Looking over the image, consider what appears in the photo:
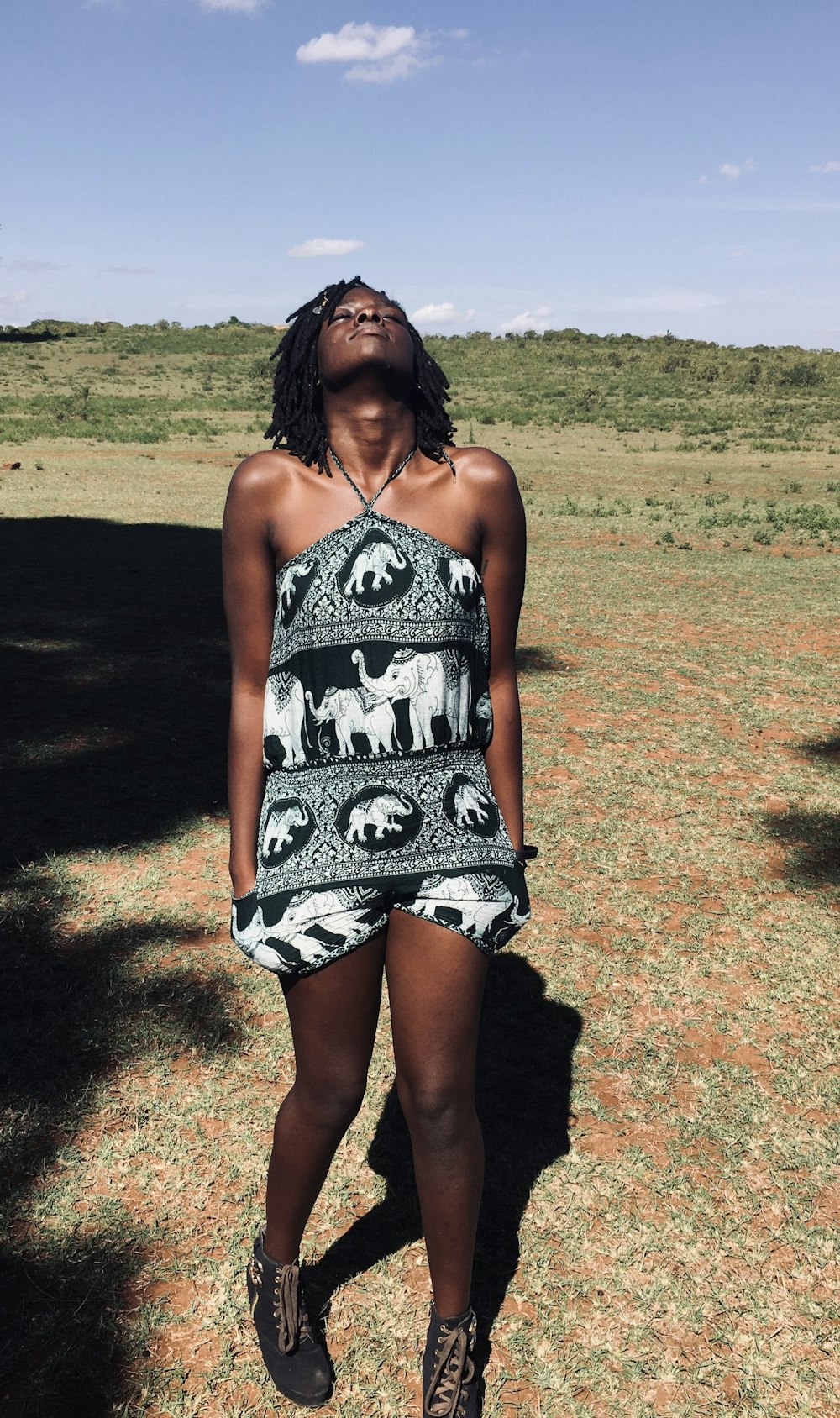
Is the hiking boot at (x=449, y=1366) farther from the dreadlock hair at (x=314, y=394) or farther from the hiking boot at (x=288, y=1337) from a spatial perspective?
the dreadlock hair at (x=314, y=394)

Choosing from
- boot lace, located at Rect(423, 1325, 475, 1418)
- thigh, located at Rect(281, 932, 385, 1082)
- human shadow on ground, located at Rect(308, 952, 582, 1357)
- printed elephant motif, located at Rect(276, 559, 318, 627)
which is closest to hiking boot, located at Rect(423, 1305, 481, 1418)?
boot lace, located at Rect(423, 1325, 475, 1418)

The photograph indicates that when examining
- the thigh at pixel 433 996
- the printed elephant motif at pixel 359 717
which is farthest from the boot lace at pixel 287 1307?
the printed elephant motif at pixel 359 717

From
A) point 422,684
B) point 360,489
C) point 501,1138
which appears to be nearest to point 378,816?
point 422,684

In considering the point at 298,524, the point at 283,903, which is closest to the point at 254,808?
the point at 283,903

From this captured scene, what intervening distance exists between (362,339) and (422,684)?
2.01ft

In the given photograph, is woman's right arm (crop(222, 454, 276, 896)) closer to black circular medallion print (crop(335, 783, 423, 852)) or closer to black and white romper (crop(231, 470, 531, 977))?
black and white romper (crop(231, 470, 531, 977))

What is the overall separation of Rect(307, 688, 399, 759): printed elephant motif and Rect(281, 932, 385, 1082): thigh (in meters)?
Result: 0.33

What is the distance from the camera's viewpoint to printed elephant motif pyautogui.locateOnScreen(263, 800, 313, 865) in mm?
1843

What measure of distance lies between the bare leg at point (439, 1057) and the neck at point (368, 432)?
796 mm

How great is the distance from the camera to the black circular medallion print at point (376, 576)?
70.2 inches

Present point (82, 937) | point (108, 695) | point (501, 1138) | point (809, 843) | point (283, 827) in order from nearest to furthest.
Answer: point (283, 827) < point (501, 1138) < point (82, 937) < point (809, 843) < point (108, 695)

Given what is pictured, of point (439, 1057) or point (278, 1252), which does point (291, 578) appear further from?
point (278, 1252)

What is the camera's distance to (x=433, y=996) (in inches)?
69.4

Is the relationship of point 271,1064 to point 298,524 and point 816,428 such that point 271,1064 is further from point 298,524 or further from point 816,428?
point 816,428
